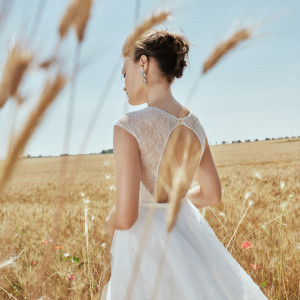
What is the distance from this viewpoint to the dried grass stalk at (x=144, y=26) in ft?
2.35

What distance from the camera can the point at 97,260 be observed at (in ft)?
7.79

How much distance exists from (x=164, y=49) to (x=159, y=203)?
63cm

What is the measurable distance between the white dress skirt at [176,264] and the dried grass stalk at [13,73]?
80 centimetres

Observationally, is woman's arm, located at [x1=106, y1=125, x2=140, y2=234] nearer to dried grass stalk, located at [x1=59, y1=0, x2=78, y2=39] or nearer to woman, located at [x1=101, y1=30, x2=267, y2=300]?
woman, located at [x1=101, y1=30, x2=267, y2=300]

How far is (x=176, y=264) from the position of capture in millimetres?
1313

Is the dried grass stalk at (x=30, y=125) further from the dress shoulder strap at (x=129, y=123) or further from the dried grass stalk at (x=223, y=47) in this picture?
the dress shoulder strap at (x=129, y=123)

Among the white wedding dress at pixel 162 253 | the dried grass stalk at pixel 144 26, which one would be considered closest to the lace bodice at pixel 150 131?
the white wedding dress at pixel 162 253

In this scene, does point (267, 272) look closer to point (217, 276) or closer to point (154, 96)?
point (217, 276)

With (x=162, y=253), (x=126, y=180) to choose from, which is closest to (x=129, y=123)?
(x=126, y=180)

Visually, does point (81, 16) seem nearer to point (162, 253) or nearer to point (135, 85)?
point (135, 85)

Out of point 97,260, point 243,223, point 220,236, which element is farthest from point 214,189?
point 243,223

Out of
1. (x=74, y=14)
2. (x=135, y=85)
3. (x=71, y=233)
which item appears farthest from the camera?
(x=71, y=233)

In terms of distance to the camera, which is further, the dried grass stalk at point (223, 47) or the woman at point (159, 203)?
the woman at point (159, 203)

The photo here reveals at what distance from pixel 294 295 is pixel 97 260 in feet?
4.08
